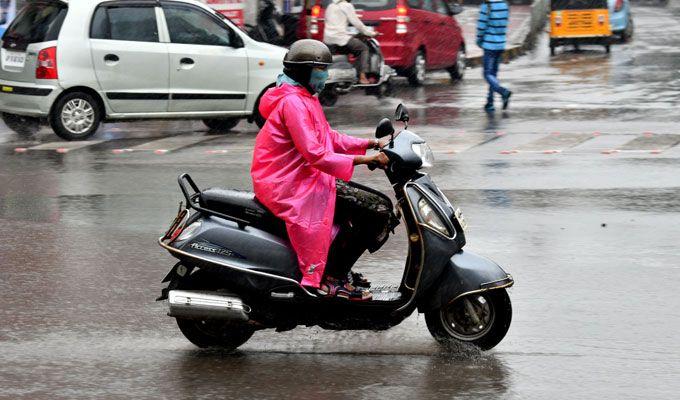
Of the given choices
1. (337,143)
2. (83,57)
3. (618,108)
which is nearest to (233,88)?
(83,57)

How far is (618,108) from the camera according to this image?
17891 millimetres

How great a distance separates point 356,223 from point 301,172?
1.29 ft

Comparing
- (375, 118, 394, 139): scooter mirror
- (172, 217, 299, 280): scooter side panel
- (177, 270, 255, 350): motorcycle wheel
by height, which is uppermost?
(375, 118, 394, 139): scooter mirror

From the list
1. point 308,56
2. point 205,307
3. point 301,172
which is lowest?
point 205,307

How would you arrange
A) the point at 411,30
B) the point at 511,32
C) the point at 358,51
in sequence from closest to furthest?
the point at 358,51, the point at 411,30, the point at 511,32

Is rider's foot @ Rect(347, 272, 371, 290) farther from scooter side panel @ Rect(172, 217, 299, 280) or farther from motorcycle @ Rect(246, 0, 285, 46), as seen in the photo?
motorcycle @ Rect(246, 0, 285, 46)

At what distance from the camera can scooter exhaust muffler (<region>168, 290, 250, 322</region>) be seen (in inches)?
240

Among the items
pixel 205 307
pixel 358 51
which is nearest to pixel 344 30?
pixel 358 51

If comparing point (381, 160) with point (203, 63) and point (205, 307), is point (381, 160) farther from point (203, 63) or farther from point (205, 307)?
point (203, 63)

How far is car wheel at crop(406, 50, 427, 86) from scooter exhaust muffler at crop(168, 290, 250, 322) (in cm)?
1561

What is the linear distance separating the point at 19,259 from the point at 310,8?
13384mm

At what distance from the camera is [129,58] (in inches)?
612

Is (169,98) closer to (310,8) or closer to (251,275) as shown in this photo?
(310,8)

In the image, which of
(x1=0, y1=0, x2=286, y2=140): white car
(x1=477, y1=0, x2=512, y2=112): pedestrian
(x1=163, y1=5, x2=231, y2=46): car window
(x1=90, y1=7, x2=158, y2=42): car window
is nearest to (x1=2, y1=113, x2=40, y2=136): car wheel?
(x1=0, y1=0, x2=286, y2=140): white car
